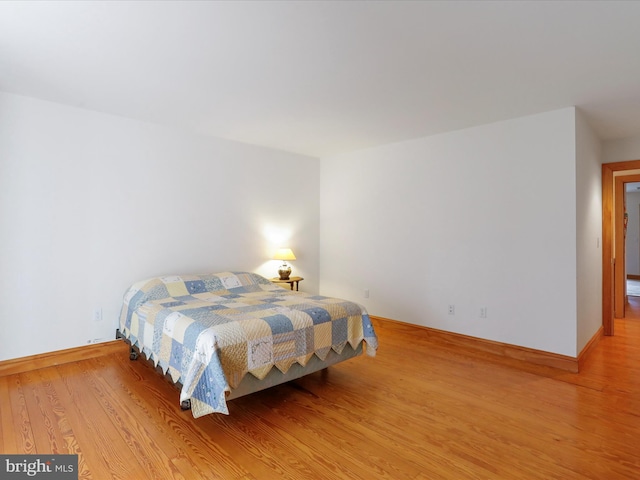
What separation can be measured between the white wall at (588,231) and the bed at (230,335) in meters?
2.10

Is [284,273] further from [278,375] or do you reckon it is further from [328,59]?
[328,59]

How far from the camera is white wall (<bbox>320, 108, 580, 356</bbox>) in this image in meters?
3.17

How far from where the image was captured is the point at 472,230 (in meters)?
3.72

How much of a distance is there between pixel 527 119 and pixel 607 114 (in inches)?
28.5

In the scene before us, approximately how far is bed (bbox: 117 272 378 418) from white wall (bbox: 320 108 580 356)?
57.7 inches

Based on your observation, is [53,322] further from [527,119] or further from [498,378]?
[527,119]

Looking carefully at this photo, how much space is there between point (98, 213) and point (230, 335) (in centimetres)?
218

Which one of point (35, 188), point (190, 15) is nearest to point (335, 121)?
point (190, 15)

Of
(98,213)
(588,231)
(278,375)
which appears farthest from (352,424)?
(588,231)

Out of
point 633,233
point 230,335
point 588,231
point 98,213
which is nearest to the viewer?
point 230,335

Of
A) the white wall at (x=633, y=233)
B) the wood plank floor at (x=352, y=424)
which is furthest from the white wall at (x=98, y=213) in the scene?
the white wall at (x=633, y=233)

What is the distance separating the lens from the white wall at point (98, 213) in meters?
2.97

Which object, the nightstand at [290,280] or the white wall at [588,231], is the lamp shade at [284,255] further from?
the white wall at [588,231]

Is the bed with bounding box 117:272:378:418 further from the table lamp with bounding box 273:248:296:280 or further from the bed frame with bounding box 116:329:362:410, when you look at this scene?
the table lamp with bounding box 273:248:296:280
